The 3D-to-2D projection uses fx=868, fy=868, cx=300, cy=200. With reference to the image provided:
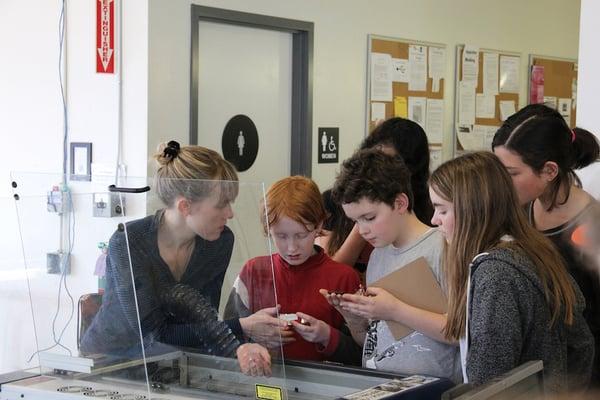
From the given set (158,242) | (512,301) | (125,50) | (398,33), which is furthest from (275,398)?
(398,33)

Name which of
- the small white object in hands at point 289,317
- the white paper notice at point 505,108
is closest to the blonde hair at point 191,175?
the small white object in hands at point 289,317

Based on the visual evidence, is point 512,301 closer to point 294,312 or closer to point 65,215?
point 294,312

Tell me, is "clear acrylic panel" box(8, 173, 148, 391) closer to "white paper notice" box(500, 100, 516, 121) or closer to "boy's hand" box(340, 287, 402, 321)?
"boy's hand" box(340, 287, 402, 321)

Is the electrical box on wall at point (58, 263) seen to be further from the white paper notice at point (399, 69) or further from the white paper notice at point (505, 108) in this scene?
the white paper notice at point (505, 108)

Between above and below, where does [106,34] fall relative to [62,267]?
above

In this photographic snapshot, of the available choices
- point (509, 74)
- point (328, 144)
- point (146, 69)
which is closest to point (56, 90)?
point (146, 69)

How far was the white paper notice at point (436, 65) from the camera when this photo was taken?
19.5 feet

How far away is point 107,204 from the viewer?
2.09 m

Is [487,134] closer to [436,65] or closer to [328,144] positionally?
[436,65]

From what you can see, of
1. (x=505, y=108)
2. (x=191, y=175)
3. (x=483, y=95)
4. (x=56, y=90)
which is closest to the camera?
(x=191, y=175)

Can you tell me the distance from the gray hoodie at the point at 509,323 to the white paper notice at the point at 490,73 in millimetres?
4657

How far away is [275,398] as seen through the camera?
1963mm

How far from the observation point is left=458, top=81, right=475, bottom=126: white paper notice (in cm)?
617

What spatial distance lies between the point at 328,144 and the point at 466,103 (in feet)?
4.42
